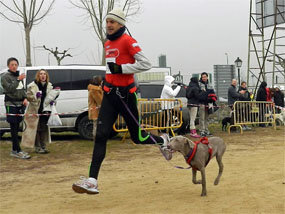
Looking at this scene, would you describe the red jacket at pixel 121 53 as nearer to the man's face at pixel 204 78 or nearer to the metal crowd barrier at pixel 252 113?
the man's face at pixel 204 78

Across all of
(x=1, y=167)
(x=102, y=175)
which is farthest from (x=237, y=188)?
(x=1, y=167)

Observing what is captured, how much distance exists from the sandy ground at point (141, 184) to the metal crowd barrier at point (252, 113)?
397 cm

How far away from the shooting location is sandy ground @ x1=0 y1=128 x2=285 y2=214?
434 cm

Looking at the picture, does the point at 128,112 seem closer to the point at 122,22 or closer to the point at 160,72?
the point at 122,22

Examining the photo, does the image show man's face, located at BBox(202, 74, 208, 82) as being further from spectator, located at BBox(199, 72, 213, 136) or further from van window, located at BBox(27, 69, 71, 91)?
van window, located at BBox(27, 69, 71, 91)

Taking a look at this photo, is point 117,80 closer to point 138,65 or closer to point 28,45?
point 138,65

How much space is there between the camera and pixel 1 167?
24.9 feet

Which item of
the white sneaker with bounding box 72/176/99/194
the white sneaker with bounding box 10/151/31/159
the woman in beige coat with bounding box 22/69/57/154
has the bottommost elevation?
the white sneaker with bounding box 10/151/31/159

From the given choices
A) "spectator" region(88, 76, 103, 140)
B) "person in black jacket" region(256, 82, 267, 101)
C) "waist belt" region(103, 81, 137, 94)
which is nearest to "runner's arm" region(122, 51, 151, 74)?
"waist belt" region(103, 81, 137, 94)

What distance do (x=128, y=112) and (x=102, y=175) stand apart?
2260mm

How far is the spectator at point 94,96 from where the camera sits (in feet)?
32.4

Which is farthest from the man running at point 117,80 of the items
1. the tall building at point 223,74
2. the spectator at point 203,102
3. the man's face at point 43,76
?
the tall building at point 223,74

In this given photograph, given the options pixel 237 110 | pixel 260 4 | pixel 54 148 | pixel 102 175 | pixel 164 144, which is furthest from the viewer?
pixel 260 4

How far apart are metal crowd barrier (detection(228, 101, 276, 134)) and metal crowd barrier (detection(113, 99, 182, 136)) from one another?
3.06 m
